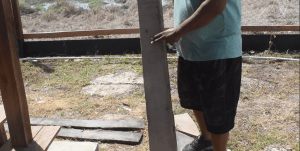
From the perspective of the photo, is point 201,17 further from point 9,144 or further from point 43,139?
point 9,144

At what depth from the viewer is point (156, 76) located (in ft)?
3.92

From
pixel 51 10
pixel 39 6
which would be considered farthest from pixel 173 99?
pixel 39 6

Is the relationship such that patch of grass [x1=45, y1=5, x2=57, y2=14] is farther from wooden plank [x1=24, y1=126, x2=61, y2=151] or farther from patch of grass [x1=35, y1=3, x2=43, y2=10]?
wooden plank [x1=24, y1=126, x2=61, y2=151]

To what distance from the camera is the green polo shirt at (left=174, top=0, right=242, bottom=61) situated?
147 cm

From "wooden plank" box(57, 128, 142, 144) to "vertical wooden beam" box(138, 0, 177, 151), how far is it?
140 centimetres

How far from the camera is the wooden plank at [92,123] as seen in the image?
9.35ft

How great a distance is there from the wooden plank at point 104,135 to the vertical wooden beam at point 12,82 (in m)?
0.89

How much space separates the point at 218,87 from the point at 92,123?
5.88 feet

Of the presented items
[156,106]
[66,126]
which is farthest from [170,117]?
[66,126]

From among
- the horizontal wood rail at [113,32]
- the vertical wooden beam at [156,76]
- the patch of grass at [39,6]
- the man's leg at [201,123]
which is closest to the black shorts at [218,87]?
the man's leg at [201,123]

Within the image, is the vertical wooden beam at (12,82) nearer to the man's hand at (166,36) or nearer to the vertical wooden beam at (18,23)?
the man's hand at (166,36)

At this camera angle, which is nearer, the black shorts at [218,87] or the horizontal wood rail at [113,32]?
the black shorts at [218,87]

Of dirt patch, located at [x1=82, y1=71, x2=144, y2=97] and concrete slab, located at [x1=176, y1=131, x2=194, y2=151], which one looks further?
dirt patch, located at [x1=82, y1=71, x2=144, y2=97]

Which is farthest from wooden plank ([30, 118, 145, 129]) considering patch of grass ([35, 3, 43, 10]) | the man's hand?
patch of grass ([35, 3, 43, 10])
